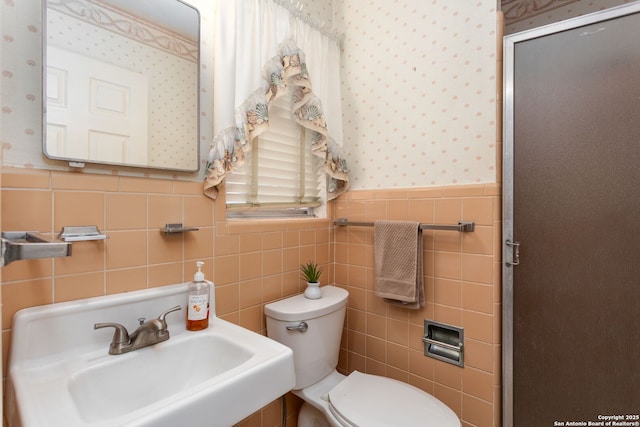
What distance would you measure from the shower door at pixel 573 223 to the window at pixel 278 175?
93 centimetres

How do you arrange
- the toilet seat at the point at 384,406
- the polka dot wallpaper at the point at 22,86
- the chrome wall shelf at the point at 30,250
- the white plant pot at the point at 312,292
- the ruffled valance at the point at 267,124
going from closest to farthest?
the chrome wall shelf at the point at 30,250
the polka dot wallpaper at the point at 22,86
the toilet seat at the point at 384,406
the ruffled valance at the point at 267,124
the white plant pot at the point at 312,292

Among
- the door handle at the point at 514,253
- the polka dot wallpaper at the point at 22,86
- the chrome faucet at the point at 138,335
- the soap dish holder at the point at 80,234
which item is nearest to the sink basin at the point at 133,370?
the chrome faucet at the point at 138,335

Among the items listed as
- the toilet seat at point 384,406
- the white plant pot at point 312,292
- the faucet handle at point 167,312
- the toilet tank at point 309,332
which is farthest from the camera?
the white plant pot at point 312,292

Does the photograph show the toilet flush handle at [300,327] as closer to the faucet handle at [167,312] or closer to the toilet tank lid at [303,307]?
the toilet tank lid at [303,307]

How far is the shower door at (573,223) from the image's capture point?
1.08 meters

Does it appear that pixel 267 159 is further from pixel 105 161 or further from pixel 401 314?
pixel 401 314

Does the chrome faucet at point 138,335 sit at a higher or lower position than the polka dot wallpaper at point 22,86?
lower

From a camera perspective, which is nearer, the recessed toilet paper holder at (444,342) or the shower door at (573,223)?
the shower door at (573,223)

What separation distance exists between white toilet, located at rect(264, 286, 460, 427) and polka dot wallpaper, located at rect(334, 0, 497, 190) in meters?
0.73

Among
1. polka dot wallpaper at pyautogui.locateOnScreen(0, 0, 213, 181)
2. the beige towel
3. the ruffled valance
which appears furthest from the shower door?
polka dot wallpaper at pyautogui.locateOnScreen(0, 0, 213, 181)

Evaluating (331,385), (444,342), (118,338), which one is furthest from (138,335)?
(444,342)

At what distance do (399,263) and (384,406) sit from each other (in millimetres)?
574

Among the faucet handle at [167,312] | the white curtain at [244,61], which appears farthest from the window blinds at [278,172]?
the faucet handle at [167,312]

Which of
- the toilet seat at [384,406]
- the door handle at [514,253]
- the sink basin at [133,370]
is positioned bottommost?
the toilet seat at [384,406]
